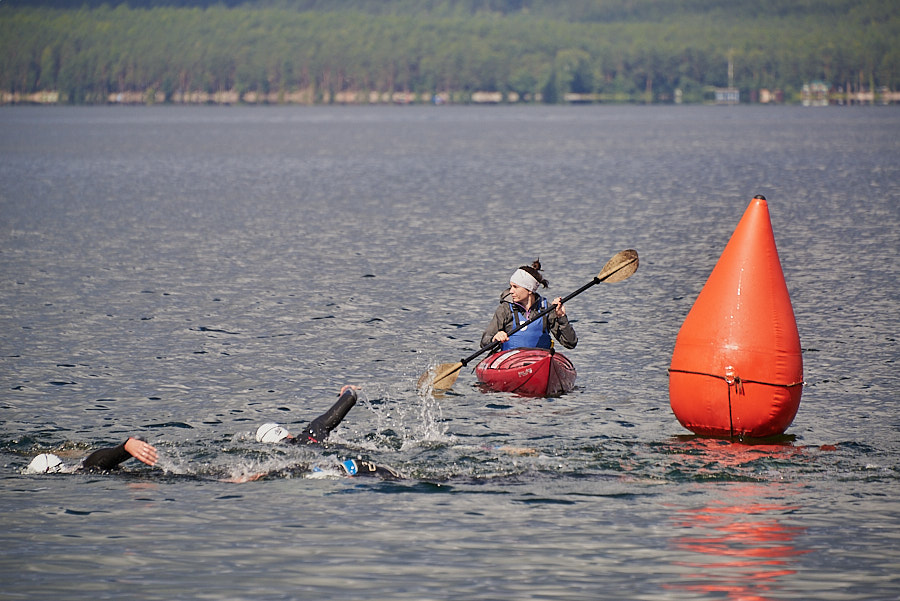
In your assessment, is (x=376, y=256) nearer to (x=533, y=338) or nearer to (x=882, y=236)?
(x=882, y=236)

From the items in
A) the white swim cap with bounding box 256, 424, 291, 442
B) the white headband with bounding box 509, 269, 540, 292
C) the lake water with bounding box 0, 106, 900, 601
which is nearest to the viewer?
the lake water with bounding box 0, 106, 900, 601

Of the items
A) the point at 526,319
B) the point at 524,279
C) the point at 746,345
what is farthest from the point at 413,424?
the point at 746,345

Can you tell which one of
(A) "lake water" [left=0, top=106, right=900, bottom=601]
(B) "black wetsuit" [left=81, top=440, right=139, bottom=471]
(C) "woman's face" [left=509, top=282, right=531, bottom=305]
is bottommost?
(A) "lake water" [left=0, top=106, right=900, bottom=601]

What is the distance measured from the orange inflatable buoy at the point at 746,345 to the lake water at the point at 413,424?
487 mm

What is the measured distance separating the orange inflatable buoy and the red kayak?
9.82 feet

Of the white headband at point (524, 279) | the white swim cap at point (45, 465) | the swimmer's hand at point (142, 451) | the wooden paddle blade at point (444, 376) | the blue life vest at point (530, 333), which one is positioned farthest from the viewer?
the wooden paddle blade at point (444, 376)

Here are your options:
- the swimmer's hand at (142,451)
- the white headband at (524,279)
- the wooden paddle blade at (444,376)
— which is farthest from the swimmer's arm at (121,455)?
the white headband at (524,279)

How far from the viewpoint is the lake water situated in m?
10.8

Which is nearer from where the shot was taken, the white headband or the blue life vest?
the white headband

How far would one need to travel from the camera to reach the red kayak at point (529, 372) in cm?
1662

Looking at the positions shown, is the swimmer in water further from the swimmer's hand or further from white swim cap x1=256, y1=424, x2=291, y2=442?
the swimmer's hand

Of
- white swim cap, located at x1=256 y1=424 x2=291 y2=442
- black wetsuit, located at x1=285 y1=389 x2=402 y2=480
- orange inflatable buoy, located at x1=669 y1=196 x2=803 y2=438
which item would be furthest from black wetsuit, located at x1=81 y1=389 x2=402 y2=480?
orange inflatable buoy, located at x1=669 y1=196 x2=803 y2=438

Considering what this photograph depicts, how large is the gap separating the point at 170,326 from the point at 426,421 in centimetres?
882

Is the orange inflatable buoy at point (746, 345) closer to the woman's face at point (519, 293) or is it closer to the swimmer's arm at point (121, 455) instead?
the woman's face at point (519, 293)
